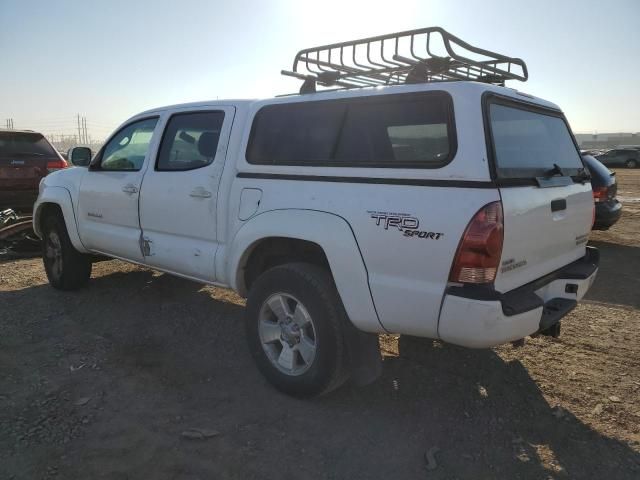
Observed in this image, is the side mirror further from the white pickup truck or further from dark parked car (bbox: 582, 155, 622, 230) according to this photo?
dark parked car (bbox: 582, 155, 622, 230)

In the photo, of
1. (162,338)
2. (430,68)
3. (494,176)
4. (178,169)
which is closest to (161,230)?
(178,169)

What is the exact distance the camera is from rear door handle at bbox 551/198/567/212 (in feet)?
9.50

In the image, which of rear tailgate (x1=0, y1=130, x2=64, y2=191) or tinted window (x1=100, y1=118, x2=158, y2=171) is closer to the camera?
tinted window (x1=100, y1=118, x2=158, y2=171)

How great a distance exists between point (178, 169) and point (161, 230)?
0.53 metres

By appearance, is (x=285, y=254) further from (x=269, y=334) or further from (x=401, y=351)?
(x=401, y=351)

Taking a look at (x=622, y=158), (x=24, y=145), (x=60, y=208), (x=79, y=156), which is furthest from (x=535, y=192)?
(x=622, y=158)

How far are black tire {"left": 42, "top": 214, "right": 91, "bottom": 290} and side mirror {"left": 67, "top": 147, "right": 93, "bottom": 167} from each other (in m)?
0.72

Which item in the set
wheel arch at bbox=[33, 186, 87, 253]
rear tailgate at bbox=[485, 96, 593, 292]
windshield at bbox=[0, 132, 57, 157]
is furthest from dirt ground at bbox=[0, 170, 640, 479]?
windshield at bbox=[0, 132, 57, 157]

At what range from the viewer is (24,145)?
337 inches

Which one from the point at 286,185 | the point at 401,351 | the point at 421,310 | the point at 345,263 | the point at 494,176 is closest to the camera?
the point at 494,176

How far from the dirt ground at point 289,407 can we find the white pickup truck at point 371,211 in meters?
0.37

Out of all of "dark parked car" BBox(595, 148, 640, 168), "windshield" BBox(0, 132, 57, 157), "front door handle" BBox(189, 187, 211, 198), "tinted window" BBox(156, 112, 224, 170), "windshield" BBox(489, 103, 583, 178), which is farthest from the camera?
"dark parked car" BBox(595, 148, 640, 168)

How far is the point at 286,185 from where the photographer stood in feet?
10.6

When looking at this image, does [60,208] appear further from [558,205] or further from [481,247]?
[558,205]
